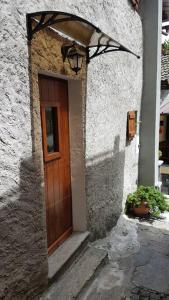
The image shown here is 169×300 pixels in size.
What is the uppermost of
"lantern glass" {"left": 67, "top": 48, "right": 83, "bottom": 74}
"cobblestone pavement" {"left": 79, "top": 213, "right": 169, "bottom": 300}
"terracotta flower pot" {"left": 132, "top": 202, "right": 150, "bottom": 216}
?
"lantern glass" {"left": 67, "top": 48, "right": 83, "bottom": 74}

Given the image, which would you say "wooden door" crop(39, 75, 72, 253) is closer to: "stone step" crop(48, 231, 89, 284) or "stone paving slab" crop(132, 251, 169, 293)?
"stone step" crop(48, 231, 89, 284)

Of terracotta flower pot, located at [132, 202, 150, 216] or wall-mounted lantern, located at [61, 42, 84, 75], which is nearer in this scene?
wall-mounted lantern, located at [61, 42, 84, 75]

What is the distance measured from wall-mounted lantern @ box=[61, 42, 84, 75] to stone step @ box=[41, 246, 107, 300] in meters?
2.84

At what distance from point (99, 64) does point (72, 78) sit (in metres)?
1.01

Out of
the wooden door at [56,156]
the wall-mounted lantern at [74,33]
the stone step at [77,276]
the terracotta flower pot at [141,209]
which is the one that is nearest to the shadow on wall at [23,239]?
the stone step at [77,276]

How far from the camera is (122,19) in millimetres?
5832

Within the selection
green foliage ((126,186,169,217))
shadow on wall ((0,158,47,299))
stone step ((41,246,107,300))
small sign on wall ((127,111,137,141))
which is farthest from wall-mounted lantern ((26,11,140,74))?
green foliage ((126,186,169,217))

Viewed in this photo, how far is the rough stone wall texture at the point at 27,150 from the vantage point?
2701 millimetres

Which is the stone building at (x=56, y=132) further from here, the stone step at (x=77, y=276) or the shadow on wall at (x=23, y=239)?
the stone step at (x=77, y=276)

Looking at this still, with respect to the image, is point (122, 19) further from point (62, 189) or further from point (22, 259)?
point (22, 259)

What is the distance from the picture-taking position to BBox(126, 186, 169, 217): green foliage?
7.00m

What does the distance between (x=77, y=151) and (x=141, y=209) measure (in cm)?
317

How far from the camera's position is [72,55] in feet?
12.5

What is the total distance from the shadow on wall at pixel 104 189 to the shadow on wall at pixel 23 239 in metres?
1.53
